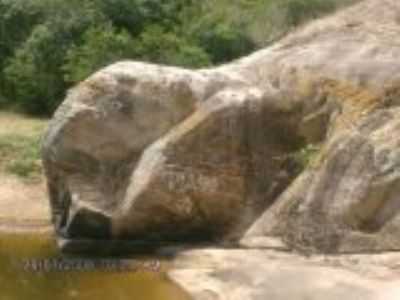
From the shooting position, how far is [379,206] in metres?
15.1

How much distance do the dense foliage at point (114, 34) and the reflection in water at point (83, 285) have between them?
32.2 ft

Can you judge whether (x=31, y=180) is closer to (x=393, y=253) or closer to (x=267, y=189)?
(x=267, y=189)

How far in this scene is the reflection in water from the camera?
1429 centimetres

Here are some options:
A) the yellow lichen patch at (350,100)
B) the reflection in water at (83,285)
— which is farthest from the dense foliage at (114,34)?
the reflection in water at (83,285)

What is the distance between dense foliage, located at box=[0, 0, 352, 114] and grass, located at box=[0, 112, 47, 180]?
4.94 feet

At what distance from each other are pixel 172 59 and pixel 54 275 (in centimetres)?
1077

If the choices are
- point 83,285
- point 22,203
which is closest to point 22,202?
point 22,203

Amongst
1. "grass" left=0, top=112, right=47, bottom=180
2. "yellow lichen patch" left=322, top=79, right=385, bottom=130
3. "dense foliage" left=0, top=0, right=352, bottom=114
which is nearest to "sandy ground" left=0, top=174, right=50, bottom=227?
"grass" left=0, top=112, right=47, bottom=180

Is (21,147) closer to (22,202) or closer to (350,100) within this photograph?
(22,202)

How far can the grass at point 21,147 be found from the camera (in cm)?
2231

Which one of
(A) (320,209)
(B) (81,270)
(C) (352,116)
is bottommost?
(B) (81,270)

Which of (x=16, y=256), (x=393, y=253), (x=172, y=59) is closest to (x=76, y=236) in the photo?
(x=16, y=256)

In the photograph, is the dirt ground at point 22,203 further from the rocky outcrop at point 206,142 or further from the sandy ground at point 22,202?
the rocky outcrop at point 206,142

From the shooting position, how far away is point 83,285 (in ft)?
49.0
